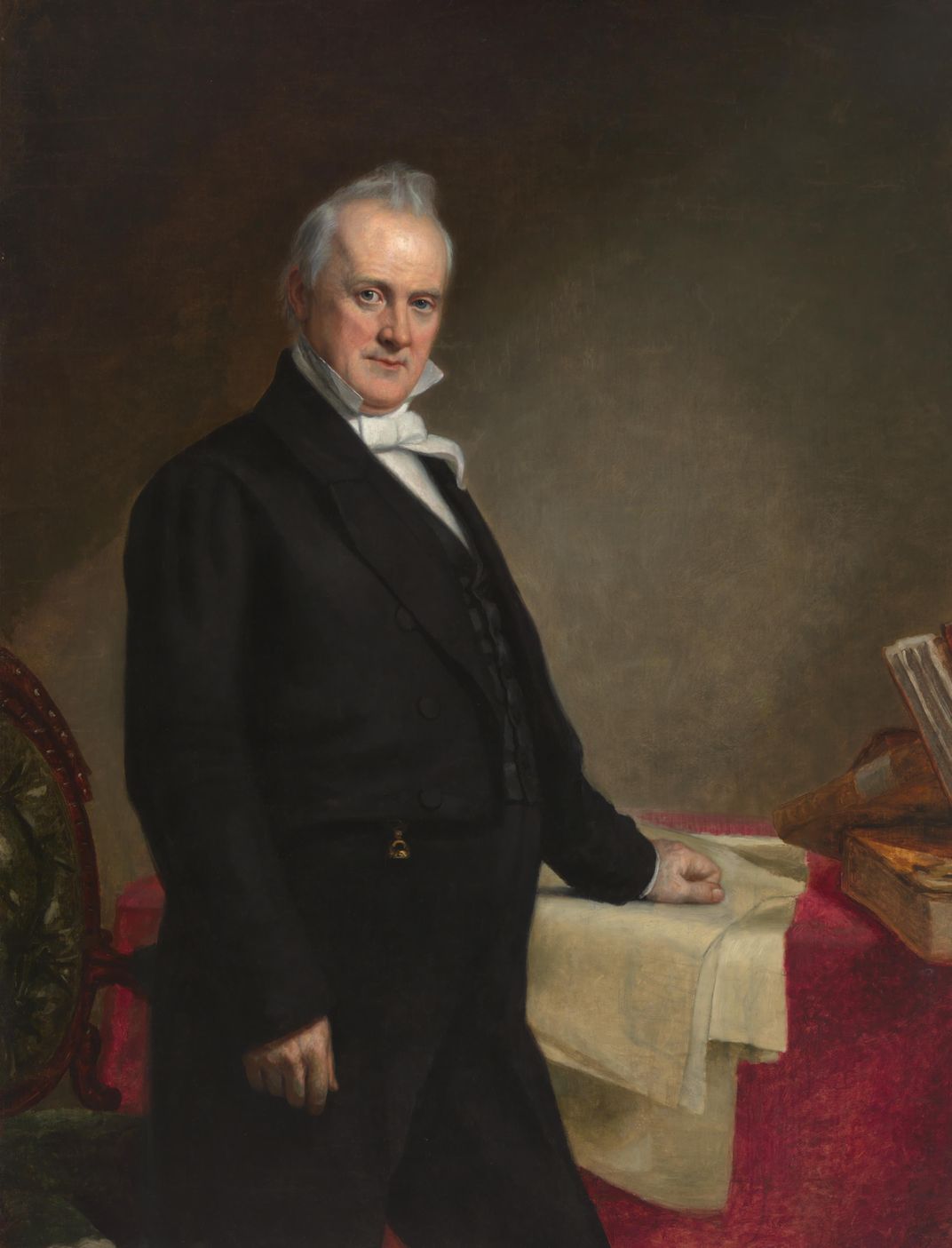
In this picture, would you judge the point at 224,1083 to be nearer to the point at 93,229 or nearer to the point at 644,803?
the point at 644,803

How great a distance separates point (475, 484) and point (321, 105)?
2.39ft

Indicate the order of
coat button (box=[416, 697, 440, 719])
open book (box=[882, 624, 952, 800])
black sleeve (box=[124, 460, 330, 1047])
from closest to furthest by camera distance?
black sleeve (box=[124, 460, 330, 1047]), coat button (box=[416, 697, 440, 719]), open book (box=[882, 624, 952, 800])

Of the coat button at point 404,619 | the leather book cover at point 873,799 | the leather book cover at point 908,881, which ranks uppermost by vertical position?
the coat button at point 404,619

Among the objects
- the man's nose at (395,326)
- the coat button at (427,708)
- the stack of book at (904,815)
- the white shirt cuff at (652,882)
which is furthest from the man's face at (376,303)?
the stack of book at (904,815)

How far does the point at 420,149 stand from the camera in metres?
2.01

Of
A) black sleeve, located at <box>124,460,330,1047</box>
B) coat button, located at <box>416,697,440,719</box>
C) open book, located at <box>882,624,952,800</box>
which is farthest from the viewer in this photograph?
open book, located at <box>882,624,952,800</box>

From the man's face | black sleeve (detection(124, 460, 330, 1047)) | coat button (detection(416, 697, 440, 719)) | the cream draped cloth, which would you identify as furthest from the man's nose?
the cream draped cloth

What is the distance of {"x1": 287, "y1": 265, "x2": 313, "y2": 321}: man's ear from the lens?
1.87 metres

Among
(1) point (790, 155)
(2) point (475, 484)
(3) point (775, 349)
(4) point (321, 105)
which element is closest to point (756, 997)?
(2) point (475, 484)

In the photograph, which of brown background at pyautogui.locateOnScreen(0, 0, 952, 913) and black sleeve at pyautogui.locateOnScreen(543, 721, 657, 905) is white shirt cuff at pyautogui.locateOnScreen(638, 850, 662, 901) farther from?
brown background at pyautogui.locateOnScreen(0, 0, 952, 913)

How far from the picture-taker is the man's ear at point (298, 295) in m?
1.87

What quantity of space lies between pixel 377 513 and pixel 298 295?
1.41 feet

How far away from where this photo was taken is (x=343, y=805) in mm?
1698

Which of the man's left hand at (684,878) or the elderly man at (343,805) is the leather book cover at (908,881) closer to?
the man's left hand at (684,878)
